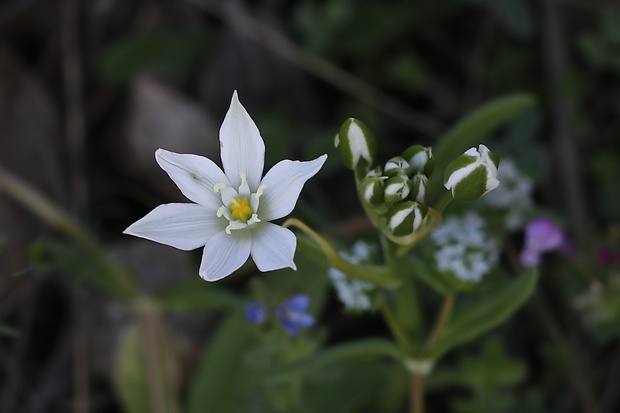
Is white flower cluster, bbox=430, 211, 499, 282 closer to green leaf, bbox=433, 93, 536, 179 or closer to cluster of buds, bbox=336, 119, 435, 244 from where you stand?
green leaf, bbox=433, 93, 536, 179

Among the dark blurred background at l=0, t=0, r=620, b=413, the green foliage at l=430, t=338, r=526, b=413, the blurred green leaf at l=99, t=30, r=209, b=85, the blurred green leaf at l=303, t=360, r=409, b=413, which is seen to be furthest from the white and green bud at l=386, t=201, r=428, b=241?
the blurred green leaf at l=99, t=30, r=209, b=85

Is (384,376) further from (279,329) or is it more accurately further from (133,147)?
(133,147)

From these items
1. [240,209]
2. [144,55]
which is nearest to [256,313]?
[240,209]

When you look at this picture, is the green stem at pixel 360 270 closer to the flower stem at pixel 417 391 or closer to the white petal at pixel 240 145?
the white petal at pixel 240 145

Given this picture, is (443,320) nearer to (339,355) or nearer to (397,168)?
(339,355)

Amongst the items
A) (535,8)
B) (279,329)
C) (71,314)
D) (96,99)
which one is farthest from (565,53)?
(71,314)

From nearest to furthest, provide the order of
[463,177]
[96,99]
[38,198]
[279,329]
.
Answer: [463,177] → [279,329] → [38,198] → [96,99]
